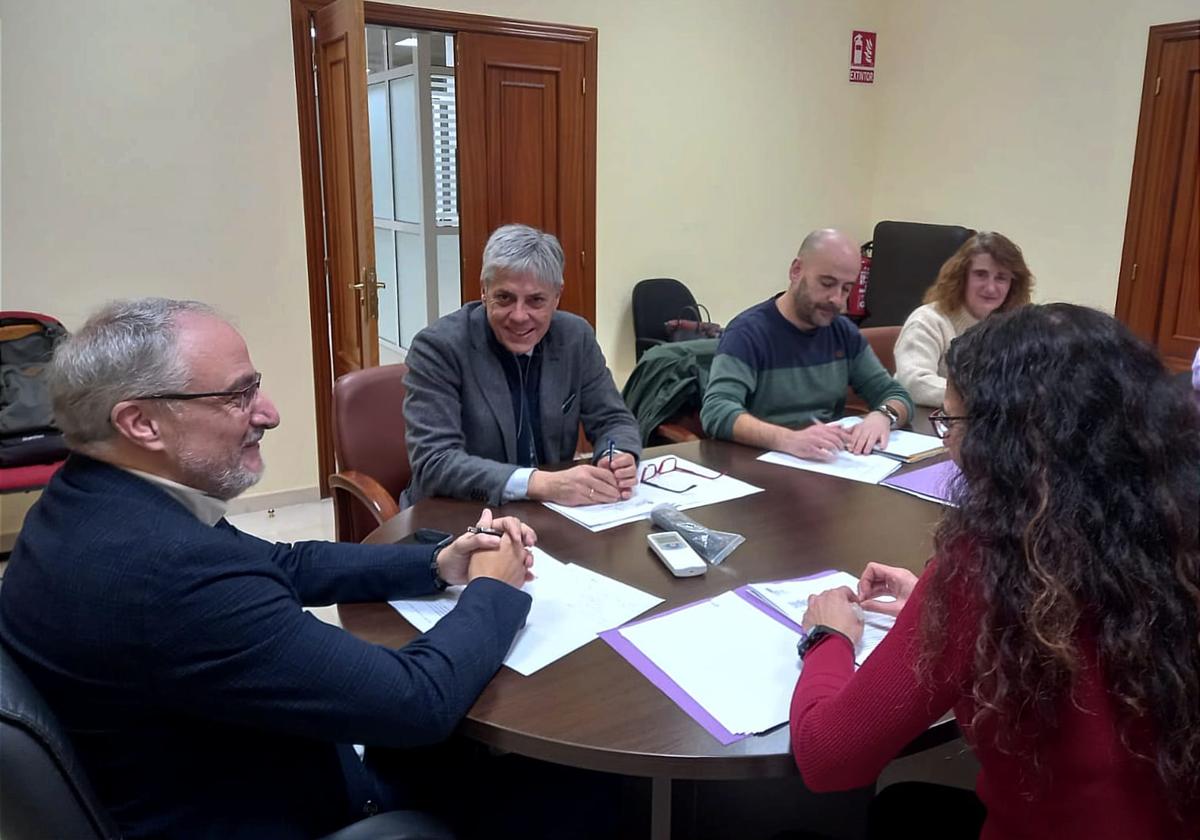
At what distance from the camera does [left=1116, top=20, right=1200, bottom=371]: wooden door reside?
3846 millimetres

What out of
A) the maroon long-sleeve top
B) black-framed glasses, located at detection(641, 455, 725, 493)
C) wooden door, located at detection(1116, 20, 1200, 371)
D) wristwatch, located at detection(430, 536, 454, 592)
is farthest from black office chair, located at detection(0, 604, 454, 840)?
wooden door, located at detection(1116, 20, 1200, 371)

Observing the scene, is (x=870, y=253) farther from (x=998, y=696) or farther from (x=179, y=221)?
(x=998, y=696)

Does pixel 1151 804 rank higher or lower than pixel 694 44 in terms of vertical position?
lower

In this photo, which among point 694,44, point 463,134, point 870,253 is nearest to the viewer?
point 463,134

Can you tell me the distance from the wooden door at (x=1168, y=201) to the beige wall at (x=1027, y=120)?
0.07 metres

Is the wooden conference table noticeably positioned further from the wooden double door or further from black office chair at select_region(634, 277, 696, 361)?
black office chair at select_region(634, 277, 696, 361)

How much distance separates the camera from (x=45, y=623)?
95 cm

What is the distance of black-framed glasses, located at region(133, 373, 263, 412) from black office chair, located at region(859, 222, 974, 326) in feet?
13.7

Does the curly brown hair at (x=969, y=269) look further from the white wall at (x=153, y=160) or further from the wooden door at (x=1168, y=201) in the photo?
the white wall at (x=153, y=160)

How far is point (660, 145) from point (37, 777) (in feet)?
13.8

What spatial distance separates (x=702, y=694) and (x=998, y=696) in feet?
1.24

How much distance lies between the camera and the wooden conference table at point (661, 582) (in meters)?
1.03

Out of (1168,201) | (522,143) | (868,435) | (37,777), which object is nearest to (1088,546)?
(37,777)

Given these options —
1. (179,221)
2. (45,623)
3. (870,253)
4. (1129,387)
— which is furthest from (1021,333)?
(870,253)
